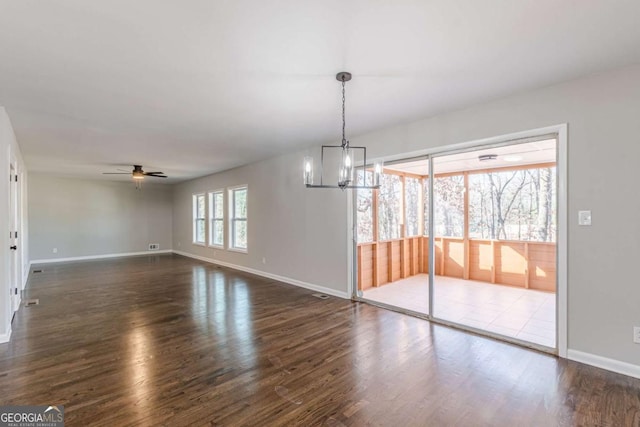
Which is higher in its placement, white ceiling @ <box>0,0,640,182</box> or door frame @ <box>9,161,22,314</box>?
white ceiling @ <box>0,0,640,182</box>

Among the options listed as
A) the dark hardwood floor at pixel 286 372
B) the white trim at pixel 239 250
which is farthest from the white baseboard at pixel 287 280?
the dark hardwood floor at pixel 286 372

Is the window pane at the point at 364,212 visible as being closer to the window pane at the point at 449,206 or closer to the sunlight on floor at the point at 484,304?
the sunlight on floor at the point at 484,304

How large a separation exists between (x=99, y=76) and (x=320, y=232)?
361 cm

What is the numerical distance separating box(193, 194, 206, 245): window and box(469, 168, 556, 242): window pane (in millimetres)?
7685

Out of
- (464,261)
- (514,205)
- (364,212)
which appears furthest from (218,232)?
(514,205)

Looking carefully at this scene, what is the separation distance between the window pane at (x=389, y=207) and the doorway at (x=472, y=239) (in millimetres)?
17

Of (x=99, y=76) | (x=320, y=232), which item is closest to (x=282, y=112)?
(x=99, y=76)

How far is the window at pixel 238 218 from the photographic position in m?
7.46

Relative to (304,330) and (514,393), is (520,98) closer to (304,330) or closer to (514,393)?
(514,393)

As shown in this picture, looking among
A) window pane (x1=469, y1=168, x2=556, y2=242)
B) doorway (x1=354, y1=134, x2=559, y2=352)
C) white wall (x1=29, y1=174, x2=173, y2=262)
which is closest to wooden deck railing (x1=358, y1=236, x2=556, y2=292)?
doorway (x1=354, y1=134, x2=559, y2=352)

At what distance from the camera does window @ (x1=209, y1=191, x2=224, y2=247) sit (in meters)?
8.42

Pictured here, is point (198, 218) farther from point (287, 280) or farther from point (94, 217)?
point (287, 280)

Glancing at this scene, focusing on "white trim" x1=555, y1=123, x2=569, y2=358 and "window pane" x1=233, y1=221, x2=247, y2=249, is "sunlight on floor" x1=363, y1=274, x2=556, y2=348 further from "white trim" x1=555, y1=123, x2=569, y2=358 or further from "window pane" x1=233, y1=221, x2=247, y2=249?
"window pane" x1=233, y1=221, x2=247, y2=249

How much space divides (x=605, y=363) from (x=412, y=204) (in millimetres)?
3017
